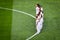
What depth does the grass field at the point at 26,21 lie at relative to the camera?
6.58 feet

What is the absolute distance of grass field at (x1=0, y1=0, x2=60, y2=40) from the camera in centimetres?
201

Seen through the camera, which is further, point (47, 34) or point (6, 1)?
point (6, 1)

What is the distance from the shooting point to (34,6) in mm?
2102

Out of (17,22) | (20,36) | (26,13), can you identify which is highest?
(26,13)

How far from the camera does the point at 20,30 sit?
2072mm

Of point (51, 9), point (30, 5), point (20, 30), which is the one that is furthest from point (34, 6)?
point (20, 30)

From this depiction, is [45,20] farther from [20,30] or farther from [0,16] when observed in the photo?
[0,16]

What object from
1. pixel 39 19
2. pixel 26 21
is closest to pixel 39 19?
pixel 39 19

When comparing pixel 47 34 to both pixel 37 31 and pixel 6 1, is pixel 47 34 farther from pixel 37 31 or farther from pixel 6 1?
pixel 6 1

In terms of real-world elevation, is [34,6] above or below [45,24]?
above

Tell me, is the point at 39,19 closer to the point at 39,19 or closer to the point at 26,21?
the point at 39,19

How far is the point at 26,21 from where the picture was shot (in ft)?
6.82

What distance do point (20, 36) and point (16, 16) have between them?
0.30m

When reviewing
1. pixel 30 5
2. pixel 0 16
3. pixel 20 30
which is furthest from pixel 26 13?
pixel 0 16
